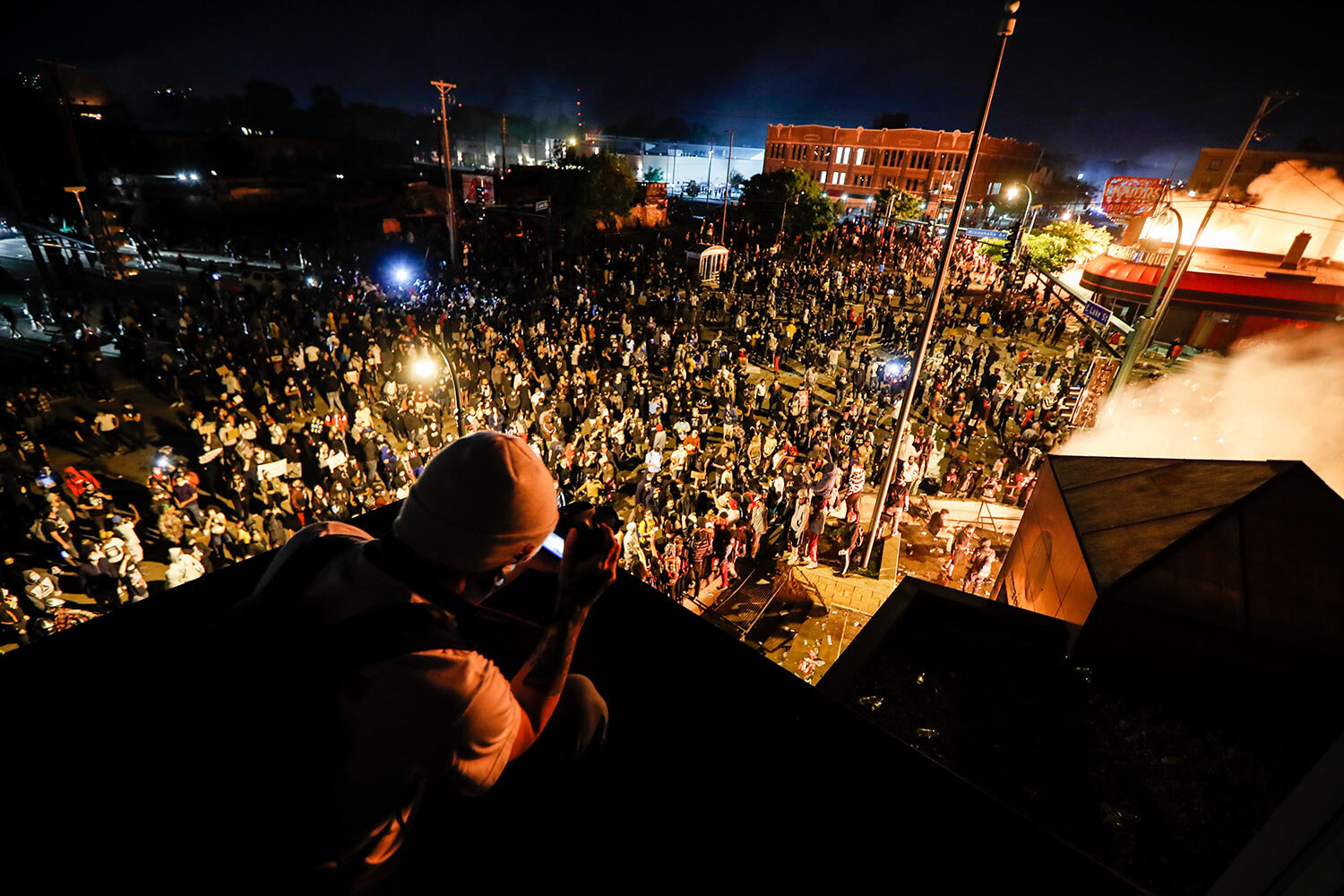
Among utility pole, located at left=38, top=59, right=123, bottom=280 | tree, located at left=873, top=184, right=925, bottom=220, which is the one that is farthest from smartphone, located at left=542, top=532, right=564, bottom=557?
tree, located at left=873, top=184, right=925, bottom=220

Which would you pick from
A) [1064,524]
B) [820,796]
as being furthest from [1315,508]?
[820,796]

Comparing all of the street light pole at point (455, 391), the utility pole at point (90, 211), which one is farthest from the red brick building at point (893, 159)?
the utility pole at point (90, 211)

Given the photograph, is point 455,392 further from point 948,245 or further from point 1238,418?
point 1238,418

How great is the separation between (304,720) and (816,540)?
10.7 m

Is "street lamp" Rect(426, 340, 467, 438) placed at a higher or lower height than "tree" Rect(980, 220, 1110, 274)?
lower

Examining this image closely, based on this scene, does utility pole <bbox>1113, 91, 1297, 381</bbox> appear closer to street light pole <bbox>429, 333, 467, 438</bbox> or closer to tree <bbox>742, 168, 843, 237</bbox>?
street light pole <bbox>429, 333, 467, 438</bbox>

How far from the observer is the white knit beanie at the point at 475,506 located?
1635mm

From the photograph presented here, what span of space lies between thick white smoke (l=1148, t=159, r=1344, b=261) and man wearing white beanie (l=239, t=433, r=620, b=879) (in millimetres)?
35847

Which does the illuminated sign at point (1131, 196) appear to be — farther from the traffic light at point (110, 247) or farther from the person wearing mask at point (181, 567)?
Result: the traffic light at point (110, 247)

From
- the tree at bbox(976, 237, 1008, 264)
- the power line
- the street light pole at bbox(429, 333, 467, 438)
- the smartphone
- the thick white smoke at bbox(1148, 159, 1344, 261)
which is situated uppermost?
the power line

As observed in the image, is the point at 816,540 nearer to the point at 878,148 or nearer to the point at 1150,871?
the point at 1150,871

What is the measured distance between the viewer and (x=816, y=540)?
11.3 metres

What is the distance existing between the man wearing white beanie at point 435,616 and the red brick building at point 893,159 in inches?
2874

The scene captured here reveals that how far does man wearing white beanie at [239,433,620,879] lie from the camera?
4.92ft
